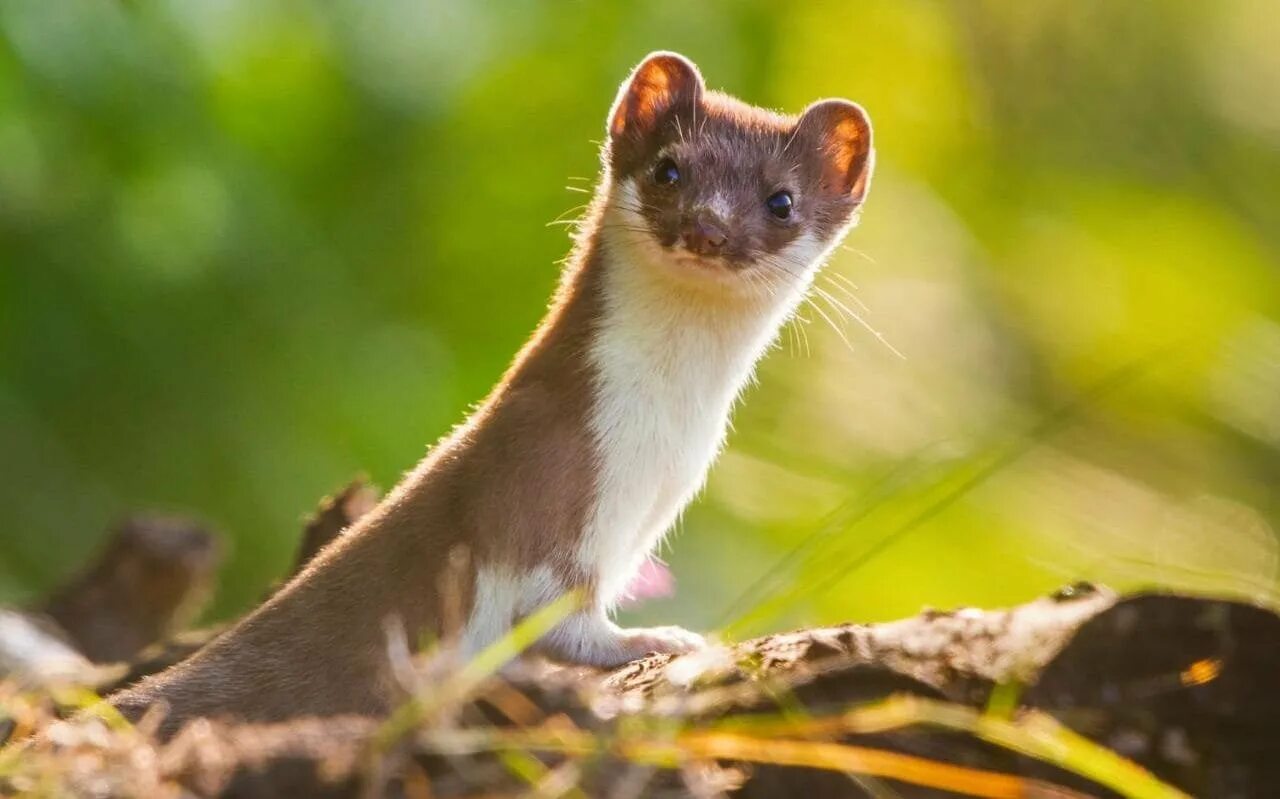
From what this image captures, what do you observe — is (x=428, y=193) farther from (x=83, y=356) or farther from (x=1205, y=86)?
(x=1205, y=86)

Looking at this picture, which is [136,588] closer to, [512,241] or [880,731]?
[512,241]

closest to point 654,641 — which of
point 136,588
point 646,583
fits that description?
point 646,583

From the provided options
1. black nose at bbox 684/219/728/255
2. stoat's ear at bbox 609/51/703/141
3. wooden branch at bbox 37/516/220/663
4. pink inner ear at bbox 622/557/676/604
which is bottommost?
wooden branch at bbox 37/516/220/663

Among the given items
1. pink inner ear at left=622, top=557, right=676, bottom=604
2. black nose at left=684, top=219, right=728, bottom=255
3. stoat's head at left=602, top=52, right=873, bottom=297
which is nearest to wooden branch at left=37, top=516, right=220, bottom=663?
pink inner ear at left=622, top=557, right=676, bottom=604

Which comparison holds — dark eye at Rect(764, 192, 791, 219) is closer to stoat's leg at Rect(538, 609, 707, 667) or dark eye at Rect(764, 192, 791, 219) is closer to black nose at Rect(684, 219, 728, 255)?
black nose at Rect(684, 219, 728, 255)

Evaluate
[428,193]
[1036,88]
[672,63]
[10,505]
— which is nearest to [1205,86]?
[1036,88]
